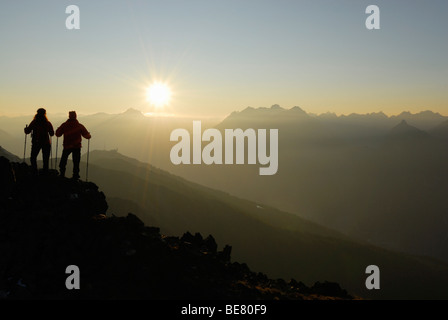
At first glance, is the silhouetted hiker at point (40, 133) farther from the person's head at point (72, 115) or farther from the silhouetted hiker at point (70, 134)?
the person's head at point (72, 115)

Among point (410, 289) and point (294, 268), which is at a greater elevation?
point (294, 268)

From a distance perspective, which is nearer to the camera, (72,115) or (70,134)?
(72,115)

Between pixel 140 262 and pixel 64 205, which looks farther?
pixel 64 205

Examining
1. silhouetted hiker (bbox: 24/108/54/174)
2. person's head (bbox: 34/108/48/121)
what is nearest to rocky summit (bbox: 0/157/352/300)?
silhouetted hiker (bbox: 24/108/54/174)

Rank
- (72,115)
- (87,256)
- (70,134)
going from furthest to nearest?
(70,134)
(72,115)
(87,256)

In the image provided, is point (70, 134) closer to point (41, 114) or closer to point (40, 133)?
point (40, 133)

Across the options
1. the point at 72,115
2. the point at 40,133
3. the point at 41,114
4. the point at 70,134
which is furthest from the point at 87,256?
the point at 41,114

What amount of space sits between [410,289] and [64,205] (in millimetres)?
157240

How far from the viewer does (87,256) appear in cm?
1399
